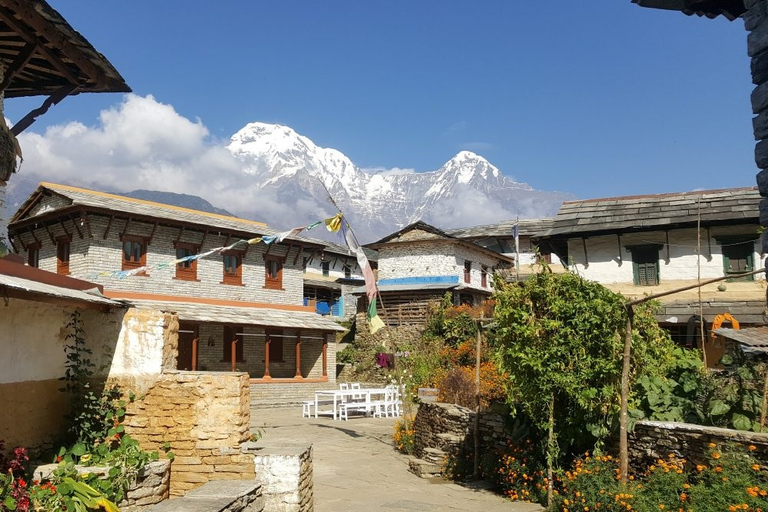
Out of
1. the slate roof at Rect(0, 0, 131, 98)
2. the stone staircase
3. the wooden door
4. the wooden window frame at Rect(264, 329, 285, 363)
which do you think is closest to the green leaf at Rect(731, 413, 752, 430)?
the slate roof at Rect(0, 0, 131, 98)

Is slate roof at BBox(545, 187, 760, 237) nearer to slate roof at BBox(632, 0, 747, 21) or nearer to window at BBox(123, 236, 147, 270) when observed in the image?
window at BBox(123, 236, 147, 270)

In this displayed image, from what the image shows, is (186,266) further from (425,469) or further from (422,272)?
(425,469)

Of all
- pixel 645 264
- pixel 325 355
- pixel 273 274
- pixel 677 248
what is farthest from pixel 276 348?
pixel 677 248

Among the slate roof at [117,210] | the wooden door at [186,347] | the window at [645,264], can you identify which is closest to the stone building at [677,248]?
the window at [645,264]

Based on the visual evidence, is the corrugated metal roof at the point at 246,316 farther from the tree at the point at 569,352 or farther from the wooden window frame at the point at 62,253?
the tree at the point at 569,352

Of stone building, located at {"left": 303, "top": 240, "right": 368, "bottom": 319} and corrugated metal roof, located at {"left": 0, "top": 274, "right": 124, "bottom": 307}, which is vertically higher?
stone building, located at {"left": 303, "top": 240, "right": 368, "bottom": 319}

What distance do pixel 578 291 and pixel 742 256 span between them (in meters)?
15.2

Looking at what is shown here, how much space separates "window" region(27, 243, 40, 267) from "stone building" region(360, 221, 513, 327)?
653 inches

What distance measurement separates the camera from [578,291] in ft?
31.4

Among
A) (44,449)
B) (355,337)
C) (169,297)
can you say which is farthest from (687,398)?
(355,337)

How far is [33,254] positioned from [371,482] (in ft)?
73.3

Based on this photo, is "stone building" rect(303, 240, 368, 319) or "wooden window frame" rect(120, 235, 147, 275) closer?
"wooden window frame" rect(120, 235, 147, 275)

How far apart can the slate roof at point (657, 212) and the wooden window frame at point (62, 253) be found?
740 inches

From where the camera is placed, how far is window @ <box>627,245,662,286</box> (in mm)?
22547
